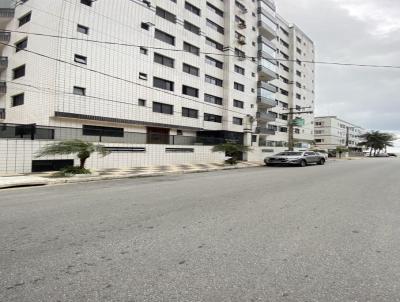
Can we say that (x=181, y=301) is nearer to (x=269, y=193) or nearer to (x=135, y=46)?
(x=269, y=193)

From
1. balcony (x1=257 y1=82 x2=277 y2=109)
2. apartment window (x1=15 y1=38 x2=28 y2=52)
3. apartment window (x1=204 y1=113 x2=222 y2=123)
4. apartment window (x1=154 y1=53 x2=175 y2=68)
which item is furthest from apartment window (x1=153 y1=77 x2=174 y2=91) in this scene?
balcony (x1=257 y1=82 x2=277 y2=109)

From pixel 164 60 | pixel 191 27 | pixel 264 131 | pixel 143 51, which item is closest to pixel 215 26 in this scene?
pixel 191 27

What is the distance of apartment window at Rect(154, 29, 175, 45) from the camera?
27797 millimetres

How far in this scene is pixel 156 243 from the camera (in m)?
4.05

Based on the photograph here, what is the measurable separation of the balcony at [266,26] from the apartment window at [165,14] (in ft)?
61.7

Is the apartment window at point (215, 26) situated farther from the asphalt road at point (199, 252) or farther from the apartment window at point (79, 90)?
the asphalt road at point (199, 252)

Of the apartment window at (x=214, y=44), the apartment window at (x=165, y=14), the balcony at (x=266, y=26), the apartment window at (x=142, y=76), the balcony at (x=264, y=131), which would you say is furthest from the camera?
the balcony at (x=266, y=26)

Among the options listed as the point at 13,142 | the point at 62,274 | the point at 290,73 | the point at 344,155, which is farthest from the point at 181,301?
the point at 344,155

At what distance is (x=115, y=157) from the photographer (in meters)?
18.8

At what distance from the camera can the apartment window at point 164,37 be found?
27797 millimetres

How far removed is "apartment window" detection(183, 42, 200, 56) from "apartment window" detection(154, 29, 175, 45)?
6.34 ft

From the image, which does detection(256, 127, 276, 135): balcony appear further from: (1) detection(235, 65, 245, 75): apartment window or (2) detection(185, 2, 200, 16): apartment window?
(2) detection(185, 2, 200, 16): apartment window

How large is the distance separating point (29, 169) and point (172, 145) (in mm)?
11093

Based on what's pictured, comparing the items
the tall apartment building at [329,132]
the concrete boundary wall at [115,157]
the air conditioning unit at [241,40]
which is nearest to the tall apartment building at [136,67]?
the air conditioning unit at [241,40]
